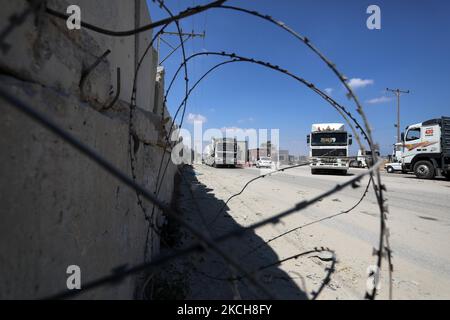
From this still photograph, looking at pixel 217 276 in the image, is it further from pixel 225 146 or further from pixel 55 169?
pixel 225 146

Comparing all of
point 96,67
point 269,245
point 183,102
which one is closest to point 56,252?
point 96,67

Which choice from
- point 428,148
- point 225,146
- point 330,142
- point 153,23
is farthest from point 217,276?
point 225,146

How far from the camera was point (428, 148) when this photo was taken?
1612 centimetres

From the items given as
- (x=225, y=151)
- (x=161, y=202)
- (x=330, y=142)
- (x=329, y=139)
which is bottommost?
(x=161, y=202)

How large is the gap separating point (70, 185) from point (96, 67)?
0.64 meters

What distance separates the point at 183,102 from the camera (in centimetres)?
202

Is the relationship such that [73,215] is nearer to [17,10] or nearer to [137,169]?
[17,10]

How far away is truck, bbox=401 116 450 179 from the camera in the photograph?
15477 millimetres

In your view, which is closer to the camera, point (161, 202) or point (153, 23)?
point (161, 202)

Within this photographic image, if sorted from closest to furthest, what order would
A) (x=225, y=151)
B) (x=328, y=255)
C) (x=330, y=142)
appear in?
(x=328, y=255) → (x=330, y=142) → (x=225, y=151)

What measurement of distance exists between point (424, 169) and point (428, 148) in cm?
117

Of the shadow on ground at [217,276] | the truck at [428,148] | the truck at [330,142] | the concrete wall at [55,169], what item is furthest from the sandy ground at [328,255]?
the truck at [330,142]

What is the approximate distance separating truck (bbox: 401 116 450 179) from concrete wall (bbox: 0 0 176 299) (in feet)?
59.2
